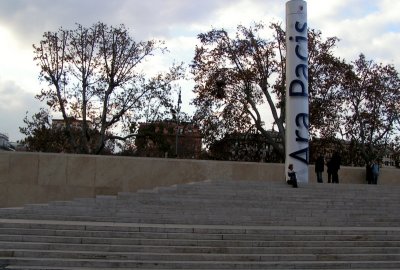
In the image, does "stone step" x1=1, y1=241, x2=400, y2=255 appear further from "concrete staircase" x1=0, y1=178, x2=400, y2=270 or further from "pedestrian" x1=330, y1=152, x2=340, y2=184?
"pedestrian" x1=330, y1=152, x2=340, y2=184

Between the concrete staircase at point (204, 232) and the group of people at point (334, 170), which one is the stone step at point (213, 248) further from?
the group of people at point (334, 170)

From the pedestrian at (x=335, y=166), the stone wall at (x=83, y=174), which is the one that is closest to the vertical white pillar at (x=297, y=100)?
the pedestrian at (x=335, y=166)

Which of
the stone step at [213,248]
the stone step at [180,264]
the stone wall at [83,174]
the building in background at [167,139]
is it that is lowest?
the stone step at [180,264]

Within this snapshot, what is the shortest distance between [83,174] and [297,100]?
29.5 feet

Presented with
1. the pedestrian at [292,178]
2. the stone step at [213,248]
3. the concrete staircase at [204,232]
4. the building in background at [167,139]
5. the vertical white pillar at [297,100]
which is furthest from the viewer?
the building in background at [167,139]

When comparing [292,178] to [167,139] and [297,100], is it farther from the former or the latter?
[167,139]

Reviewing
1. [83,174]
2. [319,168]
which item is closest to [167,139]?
[83,174]

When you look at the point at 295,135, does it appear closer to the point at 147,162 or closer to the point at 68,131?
the point at 147,162

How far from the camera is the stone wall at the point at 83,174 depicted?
1911 cm

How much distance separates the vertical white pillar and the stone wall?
290cm

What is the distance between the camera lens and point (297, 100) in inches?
781

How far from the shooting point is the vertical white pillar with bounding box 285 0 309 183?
19.8 meters

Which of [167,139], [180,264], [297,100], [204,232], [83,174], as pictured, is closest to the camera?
[180,264]

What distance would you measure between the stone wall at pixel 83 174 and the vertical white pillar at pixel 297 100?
2.90 metres
